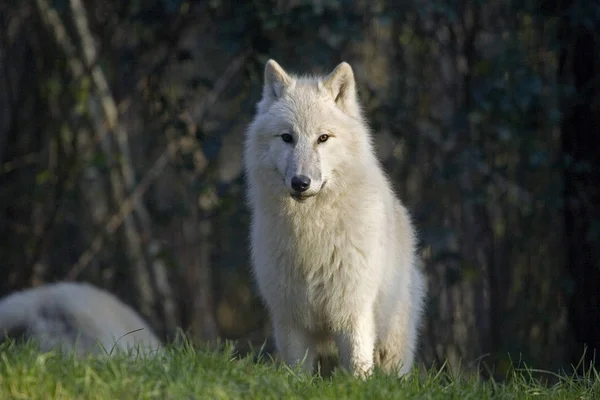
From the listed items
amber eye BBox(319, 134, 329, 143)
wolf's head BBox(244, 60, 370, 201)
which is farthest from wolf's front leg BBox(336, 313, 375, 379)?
amber eye BBox(319, 134, 329, 143)

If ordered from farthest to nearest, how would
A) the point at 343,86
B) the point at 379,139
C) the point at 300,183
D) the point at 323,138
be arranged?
1. the point at 379,139
2. the point at 343,86
3. the point at 323,138
4. the point at 300,183

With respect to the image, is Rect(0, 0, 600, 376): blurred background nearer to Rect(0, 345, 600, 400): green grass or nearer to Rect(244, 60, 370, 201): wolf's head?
Rect(244, 60, 370, 201): wolf's head

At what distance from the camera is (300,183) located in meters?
5.24

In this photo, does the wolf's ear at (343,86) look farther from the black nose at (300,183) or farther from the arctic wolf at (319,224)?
the black nose at (300,183)

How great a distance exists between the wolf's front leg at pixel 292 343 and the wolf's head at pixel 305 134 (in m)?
0.83

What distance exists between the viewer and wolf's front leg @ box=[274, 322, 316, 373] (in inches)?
219

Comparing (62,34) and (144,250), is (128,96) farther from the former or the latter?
(144,250)

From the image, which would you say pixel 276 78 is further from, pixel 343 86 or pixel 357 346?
pixel 357 346

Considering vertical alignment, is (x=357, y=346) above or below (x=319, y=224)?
below

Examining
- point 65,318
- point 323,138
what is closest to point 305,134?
point 323,138

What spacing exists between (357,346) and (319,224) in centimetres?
77

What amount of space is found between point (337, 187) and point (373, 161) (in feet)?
1.42

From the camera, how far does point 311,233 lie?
5.57 meters

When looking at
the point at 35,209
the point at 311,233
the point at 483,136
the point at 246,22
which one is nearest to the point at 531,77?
the point at 483,136
